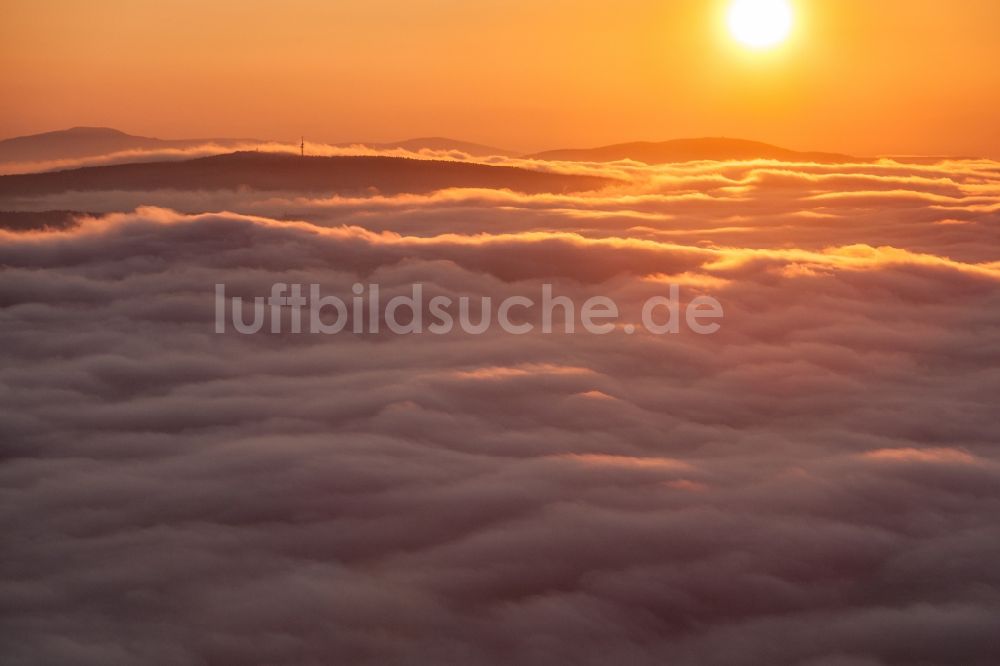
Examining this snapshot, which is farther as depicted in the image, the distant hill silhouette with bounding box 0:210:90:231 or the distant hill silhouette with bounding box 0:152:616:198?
the distant hill silhouette with bounding box 0:152:616:198

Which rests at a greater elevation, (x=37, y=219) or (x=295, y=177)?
(x=295, y=177)

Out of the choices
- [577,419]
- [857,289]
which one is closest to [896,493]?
[577,419]

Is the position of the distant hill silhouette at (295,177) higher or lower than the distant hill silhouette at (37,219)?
higher

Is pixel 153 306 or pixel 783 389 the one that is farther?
pixel 153 306

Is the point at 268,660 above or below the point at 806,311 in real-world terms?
below

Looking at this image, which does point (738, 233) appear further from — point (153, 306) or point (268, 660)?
point (268, 660)

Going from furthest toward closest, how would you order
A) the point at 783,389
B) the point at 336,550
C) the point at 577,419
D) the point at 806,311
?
the point at 806,311, the point at 783,389, the point at 577,419, the point at 336,550

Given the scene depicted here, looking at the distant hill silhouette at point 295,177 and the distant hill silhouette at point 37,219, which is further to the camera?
the distant hill silhouette at point 295,177

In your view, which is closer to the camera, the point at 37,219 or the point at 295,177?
the point at 37,219
